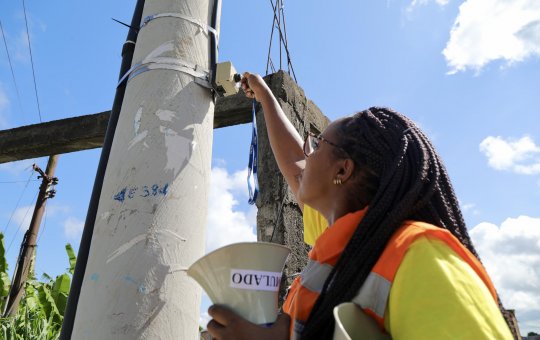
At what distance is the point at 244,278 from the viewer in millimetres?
1146

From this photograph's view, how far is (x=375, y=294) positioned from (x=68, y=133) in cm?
438

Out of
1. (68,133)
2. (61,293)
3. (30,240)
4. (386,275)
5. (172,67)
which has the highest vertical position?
(30,240)

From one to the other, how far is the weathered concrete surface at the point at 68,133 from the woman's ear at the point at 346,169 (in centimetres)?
265

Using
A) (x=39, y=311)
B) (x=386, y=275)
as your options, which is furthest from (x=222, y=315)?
(x=39, y=311)

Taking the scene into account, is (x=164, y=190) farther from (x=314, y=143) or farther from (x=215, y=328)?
(x=215, y=328)

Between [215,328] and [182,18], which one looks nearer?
[215,328]

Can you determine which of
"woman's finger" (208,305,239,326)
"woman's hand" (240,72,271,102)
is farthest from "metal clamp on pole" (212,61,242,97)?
"woman's finger" (208,305,239,326)

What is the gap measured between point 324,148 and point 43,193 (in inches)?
553

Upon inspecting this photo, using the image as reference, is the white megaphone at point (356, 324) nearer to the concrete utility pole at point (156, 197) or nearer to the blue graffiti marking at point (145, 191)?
the concrete utility pole at point (156, 197)

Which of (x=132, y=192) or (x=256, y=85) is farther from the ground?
(x=256, y=85)

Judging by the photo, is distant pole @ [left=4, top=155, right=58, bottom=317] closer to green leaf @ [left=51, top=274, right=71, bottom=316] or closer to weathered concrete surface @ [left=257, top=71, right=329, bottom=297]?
green leaf @ [left=51, top=274, right=71, bottom=316]

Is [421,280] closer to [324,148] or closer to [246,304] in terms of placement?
[246,304]

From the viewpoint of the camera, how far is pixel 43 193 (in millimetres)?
13641

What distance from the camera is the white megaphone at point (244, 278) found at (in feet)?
3.72
